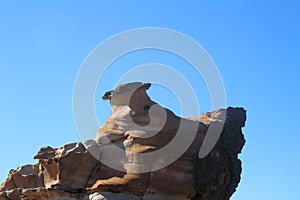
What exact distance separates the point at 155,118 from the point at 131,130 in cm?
108

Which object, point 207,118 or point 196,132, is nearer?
point 196,132

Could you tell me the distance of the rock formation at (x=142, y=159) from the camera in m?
19.9

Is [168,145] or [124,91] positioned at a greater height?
[124,91]

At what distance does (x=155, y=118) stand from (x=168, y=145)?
48.3 inches

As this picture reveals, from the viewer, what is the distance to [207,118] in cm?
2259

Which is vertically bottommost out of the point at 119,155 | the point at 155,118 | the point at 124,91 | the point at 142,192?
the point at 142,192

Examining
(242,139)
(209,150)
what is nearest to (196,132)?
(209,150)

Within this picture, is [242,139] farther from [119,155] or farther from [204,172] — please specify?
[119,155]

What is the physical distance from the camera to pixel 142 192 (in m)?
19.7

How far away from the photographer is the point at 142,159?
789 inches

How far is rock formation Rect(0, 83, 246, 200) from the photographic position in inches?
783

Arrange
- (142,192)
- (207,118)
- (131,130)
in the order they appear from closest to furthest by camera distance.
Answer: (142,192)
(131,130)
(207,118)

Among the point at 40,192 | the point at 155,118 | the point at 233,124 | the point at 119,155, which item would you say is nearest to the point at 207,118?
the point at 233,124

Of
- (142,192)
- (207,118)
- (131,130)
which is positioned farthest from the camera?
(207,118)
